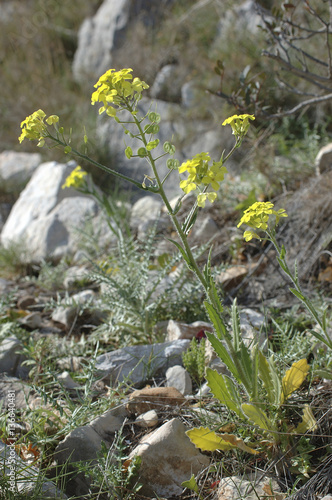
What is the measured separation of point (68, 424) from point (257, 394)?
73 centimetres

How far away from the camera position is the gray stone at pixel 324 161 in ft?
10.3

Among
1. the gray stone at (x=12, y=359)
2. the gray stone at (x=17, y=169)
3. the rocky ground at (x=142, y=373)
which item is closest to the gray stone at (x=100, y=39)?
the gray stone at (x=17, y=169)

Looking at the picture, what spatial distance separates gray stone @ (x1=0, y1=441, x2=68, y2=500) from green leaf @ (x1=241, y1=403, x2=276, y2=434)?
0.66 m

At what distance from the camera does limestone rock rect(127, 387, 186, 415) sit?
1748 mm

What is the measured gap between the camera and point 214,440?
142 centimetres

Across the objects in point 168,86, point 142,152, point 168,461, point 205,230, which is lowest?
point 168,461

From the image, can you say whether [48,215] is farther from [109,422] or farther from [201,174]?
[201,174]

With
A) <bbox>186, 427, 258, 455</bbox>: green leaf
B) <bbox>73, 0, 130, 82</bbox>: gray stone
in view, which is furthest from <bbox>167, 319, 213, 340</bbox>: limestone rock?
<bbox>73, 0, 130, 82</bbox>: gray stone

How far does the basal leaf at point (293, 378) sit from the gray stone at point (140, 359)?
1.92 feet

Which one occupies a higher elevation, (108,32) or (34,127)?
(108,32)

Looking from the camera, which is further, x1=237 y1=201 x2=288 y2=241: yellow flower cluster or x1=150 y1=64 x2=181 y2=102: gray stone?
x1=150 y1=64 x2=181 y2=102: gray stone

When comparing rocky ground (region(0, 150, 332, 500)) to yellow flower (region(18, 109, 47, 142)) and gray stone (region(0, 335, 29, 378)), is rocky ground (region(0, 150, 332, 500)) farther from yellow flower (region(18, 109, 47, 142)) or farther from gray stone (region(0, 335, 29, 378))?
yellow flower (region(18, 109, 47, 142))

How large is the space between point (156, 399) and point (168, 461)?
0.29 metres

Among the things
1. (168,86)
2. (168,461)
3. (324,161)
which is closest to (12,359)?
(168,461)
